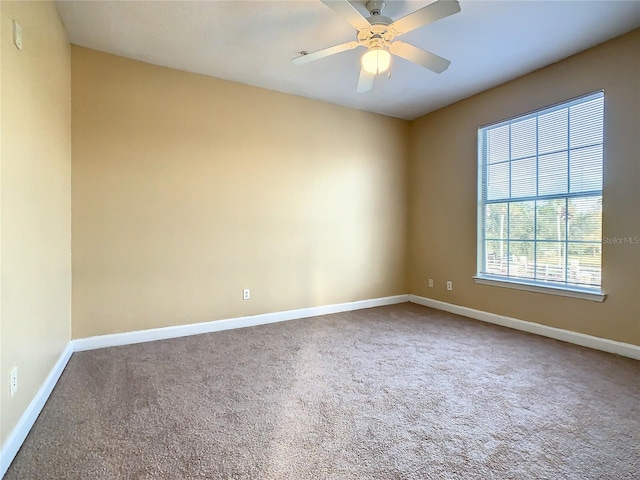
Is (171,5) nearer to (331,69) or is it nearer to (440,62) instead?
(331,69)

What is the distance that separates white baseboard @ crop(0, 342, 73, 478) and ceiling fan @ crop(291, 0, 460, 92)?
2779 millimetres

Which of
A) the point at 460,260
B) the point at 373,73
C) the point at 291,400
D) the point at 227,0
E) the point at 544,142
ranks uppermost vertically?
the point at 227,0

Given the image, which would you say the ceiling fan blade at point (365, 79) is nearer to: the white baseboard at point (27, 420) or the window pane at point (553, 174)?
the window pane at point (553, 174)

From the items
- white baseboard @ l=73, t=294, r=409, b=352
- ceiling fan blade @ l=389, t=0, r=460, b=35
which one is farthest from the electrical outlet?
ceiling fan blade @ l=389, t=0, r=460, b=35

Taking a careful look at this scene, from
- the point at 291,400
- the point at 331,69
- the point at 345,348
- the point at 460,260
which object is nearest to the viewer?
the point at 291,400

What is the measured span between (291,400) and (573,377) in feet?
6.76

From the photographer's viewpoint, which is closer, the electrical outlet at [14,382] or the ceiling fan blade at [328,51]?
the electrical outlet at [14,382]

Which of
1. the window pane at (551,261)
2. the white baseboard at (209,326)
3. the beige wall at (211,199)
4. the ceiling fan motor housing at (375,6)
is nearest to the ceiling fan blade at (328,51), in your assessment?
the ceiling fan motor housing at (375,6)

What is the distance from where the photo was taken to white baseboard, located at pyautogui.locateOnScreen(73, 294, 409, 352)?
3003mm

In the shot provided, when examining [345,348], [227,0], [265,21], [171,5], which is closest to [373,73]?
[265,21]

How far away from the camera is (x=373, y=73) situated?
8.05 feet

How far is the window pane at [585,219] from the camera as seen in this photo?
3.01 metres

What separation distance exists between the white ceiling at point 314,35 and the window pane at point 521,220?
4.62ft

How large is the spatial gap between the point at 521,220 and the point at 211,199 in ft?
→ 11.2
